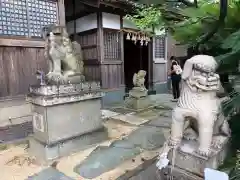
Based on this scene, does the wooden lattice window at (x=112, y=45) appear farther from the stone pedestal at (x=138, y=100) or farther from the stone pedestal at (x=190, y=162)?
the stone pedestal at (x=190, y=162)

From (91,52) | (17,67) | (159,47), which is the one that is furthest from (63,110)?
(159,47)

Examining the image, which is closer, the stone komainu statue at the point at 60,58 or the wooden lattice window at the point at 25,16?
the stone komainu statue at the point at 60,58

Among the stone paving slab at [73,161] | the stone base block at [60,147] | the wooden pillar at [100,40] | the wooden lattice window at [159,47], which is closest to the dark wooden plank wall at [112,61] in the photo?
the wooden pillar at [100,40]

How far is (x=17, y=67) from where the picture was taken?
18.7 feet

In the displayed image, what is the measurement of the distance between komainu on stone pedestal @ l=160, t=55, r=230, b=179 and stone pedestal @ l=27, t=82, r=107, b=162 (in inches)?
85.5

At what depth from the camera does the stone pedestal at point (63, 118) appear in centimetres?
346

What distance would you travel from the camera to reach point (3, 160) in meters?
3.56

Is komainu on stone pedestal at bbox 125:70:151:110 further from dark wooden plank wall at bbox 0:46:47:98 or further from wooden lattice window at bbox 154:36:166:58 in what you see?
wooden lattice window at bbox 154:36:166:58

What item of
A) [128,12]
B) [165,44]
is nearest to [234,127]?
[128,12]

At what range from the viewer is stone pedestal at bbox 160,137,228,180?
1756mm

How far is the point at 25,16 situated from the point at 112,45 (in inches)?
131

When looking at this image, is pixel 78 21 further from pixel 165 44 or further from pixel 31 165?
pixel 31 165

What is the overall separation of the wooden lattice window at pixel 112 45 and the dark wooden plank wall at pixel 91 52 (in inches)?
15.5

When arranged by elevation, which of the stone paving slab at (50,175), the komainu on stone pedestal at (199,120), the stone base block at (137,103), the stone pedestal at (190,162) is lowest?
the stone paving slab at (50,175)
